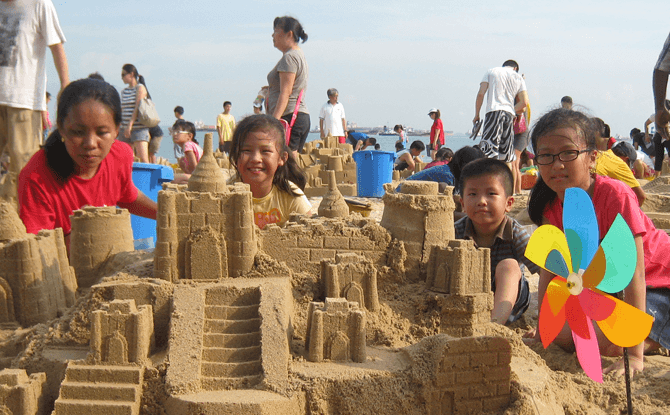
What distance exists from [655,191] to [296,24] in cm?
690

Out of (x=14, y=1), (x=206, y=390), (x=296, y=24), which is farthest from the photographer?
(x=296, y=24)

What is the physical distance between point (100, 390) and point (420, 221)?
2379 mm

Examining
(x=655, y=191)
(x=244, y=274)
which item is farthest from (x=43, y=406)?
(x=655, y=191)

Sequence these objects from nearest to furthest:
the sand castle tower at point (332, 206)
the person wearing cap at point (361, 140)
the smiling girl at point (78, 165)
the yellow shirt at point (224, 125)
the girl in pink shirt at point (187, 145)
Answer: the smiling girl at point (78, 165) → the sand castle tower at point (332, 206) → the girl in pink shirt at point (187, 145) → the yellow shirt at point (224, 125) → the person wearing cap at point (361, 140)

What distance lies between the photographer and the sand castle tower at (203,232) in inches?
158

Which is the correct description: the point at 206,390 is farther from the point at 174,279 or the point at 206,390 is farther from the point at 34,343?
the point at 34,343

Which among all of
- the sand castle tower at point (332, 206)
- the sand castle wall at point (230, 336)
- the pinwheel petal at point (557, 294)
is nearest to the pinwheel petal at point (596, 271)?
the pinwheel petal at point (557, 294)

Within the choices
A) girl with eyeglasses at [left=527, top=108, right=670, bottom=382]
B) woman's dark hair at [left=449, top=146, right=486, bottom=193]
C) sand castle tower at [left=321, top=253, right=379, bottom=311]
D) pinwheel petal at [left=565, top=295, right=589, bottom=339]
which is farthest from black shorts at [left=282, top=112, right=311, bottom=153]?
pinwheel petal at [left=565, top=295, right=589, bottom=339]

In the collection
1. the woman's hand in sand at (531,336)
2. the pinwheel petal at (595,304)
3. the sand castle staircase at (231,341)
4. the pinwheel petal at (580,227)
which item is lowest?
the woman's hand in sand at (531,336)

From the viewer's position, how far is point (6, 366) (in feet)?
12.7

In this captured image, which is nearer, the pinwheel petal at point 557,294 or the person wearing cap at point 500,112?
the pinwheel petal at point 557,294

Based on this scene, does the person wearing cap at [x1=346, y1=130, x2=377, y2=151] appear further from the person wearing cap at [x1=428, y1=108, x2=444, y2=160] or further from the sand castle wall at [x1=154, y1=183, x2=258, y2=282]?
the sand castle wall at [x1=154, y1=183, x2=258, y2=282]

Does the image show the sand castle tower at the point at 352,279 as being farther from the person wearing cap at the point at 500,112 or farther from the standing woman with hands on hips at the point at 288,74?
the person wearing cap at the point at 500,112

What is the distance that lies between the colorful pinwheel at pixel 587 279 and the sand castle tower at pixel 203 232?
199 centimetres
